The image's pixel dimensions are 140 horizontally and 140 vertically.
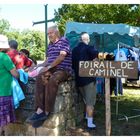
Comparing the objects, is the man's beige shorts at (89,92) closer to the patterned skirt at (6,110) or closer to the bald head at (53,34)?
the bald head at (53,34)

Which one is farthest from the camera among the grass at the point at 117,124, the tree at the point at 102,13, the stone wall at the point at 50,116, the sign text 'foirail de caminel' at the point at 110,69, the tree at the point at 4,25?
the tree at the point at 4,25

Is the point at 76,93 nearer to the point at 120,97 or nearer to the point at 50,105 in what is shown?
the point at 50,105

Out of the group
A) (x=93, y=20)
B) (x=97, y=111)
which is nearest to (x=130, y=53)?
(x=97, y=111)

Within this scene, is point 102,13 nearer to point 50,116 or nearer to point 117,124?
point 117,124

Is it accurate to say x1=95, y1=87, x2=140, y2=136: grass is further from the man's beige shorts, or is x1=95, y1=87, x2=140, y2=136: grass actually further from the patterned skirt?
the patterned skirt

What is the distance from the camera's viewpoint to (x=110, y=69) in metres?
5.41

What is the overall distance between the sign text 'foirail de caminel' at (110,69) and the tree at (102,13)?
17789 millimetres

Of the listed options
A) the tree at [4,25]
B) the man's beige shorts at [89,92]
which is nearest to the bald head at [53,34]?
the man's beige shorts at [89,92]

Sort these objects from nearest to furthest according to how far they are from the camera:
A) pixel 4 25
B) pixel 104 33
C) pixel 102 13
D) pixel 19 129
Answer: pixel 19 129, pixel 104 33, pixel 102 13, pixel 4 25

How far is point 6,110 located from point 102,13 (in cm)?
2104

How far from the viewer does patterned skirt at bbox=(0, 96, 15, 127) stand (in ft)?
19.2

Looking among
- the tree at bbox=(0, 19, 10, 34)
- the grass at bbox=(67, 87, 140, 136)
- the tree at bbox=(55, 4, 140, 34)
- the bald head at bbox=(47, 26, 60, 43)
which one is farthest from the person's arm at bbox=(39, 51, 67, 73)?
the tree at bbox=(0, 19, 10, 34)

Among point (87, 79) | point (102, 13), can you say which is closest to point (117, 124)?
point (87, 79)

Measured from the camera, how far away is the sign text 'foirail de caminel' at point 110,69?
208 inches
